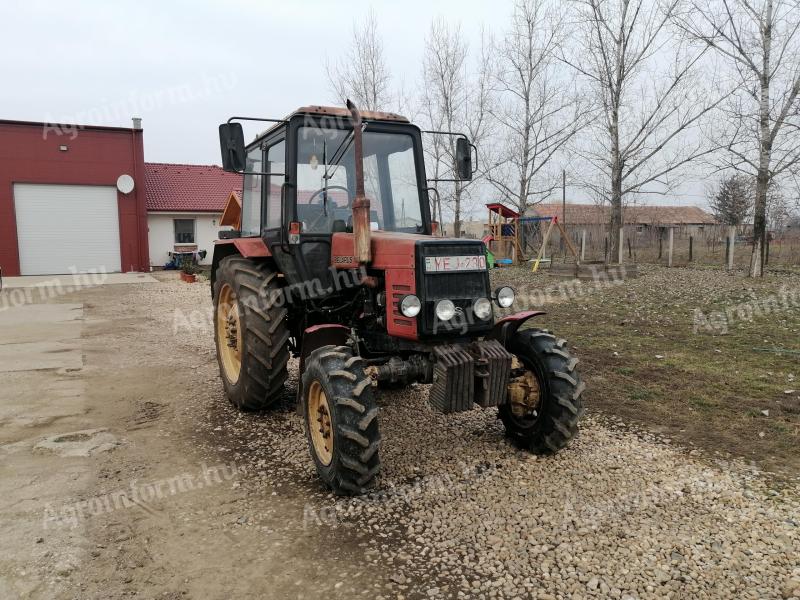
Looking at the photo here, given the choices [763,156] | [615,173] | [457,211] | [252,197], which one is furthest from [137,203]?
[763,156]

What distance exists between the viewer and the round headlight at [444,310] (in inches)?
146

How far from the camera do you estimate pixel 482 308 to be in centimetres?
390

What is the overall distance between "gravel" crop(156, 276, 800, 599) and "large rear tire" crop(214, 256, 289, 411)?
0.35 m

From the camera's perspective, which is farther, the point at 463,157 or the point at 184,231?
the point at 184,231

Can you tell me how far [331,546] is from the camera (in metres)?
2.99

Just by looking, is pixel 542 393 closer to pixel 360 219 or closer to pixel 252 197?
pixel 360 219

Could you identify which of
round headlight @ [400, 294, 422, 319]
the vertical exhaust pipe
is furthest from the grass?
the vertical exhaust pipe

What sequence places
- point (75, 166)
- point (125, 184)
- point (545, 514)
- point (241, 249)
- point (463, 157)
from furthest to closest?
point (125, 184) < point (75, 166) < point (241, 249) < point (463, 157) < point (545, 514)

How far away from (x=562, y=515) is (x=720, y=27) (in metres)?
14.0

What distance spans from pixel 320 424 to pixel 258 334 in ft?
3.76

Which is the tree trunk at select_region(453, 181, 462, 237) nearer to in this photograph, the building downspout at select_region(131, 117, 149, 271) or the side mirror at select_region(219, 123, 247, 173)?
the building downspout at select_region(131, 117, 149, 271)

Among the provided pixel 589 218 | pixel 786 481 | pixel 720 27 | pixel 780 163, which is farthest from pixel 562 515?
pixel 589 218

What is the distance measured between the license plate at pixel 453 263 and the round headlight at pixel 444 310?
22 centimetres

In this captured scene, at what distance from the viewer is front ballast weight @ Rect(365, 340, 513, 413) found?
361 centimetres
